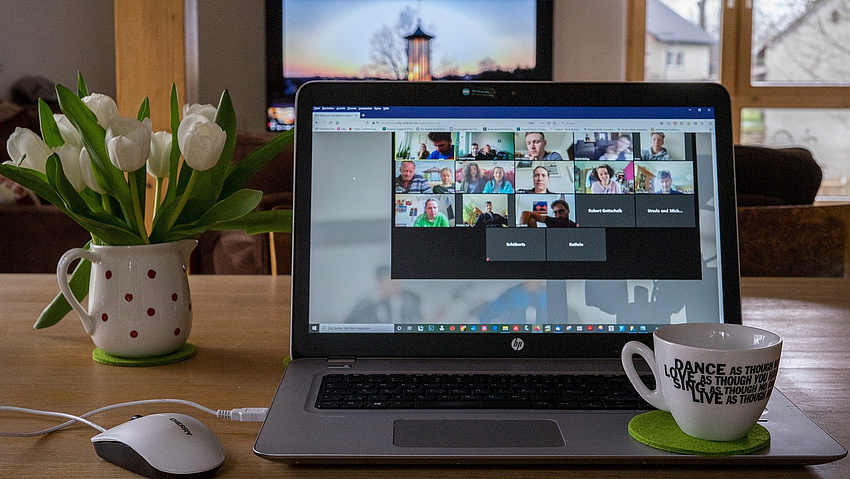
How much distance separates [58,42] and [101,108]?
444cm

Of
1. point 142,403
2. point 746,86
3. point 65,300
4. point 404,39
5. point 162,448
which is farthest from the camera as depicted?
point 404,39

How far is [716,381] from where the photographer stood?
1.64ft

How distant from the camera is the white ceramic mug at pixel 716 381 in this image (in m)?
0.50

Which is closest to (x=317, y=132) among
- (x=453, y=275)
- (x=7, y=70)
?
(x=453, y=275)

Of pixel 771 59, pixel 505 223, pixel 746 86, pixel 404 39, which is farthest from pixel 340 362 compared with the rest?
pixel 771 59

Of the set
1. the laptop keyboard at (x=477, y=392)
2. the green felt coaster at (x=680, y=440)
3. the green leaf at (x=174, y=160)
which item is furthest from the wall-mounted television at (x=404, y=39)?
the green felt coaster at (x=680, y=440)

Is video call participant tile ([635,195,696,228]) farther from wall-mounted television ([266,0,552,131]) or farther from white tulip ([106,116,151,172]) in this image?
wall-mounted television ([266,0,552,131])

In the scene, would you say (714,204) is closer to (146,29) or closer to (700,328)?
(700,328)

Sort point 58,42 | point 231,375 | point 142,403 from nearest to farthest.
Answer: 1. point 142,403
2. point 231,375
3. point 58,42

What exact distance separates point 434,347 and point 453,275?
0.24 feet

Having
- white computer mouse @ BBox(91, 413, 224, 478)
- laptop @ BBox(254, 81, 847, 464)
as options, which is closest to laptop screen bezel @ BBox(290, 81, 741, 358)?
laptop @ BBox(254, 81, 847, 464)

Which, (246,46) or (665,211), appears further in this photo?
(246,46)

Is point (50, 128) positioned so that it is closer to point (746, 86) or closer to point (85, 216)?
point (85, 216)

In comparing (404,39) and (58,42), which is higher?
(404,39)
